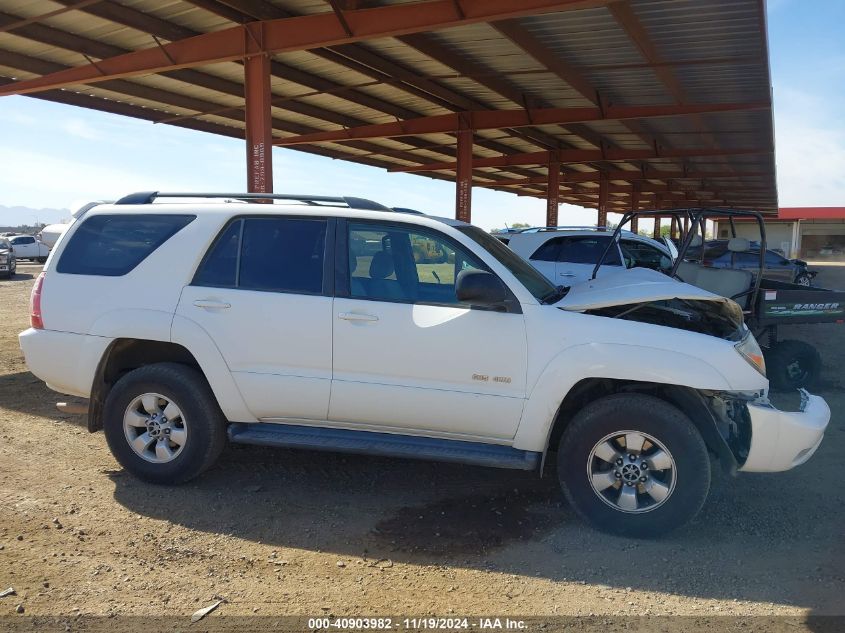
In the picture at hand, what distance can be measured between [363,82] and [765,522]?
13.6 meters

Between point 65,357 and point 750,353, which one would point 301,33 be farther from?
point 750,353

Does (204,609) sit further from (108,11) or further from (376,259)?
(108,11)

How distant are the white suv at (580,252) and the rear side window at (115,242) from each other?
6.80m

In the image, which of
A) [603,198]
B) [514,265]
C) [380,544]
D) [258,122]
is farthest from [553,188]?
[380,544]

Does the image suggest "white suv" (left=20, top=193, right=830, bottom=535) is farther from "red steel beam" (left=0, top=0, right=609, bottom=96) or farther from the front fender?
"red steel beam" (left=0, top=0, right=609, bottom=96)

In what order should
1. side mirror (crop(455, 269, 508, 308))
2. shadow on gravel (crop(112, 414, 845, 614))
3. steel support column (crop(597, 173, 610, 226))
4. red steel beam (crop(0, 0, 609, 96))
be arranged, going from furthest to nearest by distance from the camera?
steel support column (crop(597, 173, 610, 226)), red steel beam (crop(0, 0, 609, 96)), side mirror (crop(455, 269, 508, 308)), shadow on gravel (crop(112, 414, 845, 614))

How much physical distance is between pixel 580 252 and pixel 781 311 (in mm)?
3896

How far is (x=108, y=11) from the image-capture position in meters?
11.0

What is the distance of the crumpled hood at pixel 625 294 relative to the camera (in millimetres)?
4020

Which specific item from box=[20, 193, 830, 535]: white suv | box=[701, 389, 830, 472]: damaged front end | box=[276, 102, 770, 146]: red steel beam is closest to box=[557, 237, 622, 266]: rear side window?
box=[20, 193, 830, 535]: white suv

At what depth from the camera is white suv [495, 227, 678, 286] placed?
1058 centimetres

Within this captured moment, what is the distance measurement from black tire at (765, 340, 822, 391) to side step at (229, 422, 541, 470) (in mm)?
4941

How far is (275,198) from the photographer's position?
4758 millimetres

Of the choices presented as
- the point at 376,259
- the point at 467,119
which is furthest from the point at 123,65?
the point at 376,259
